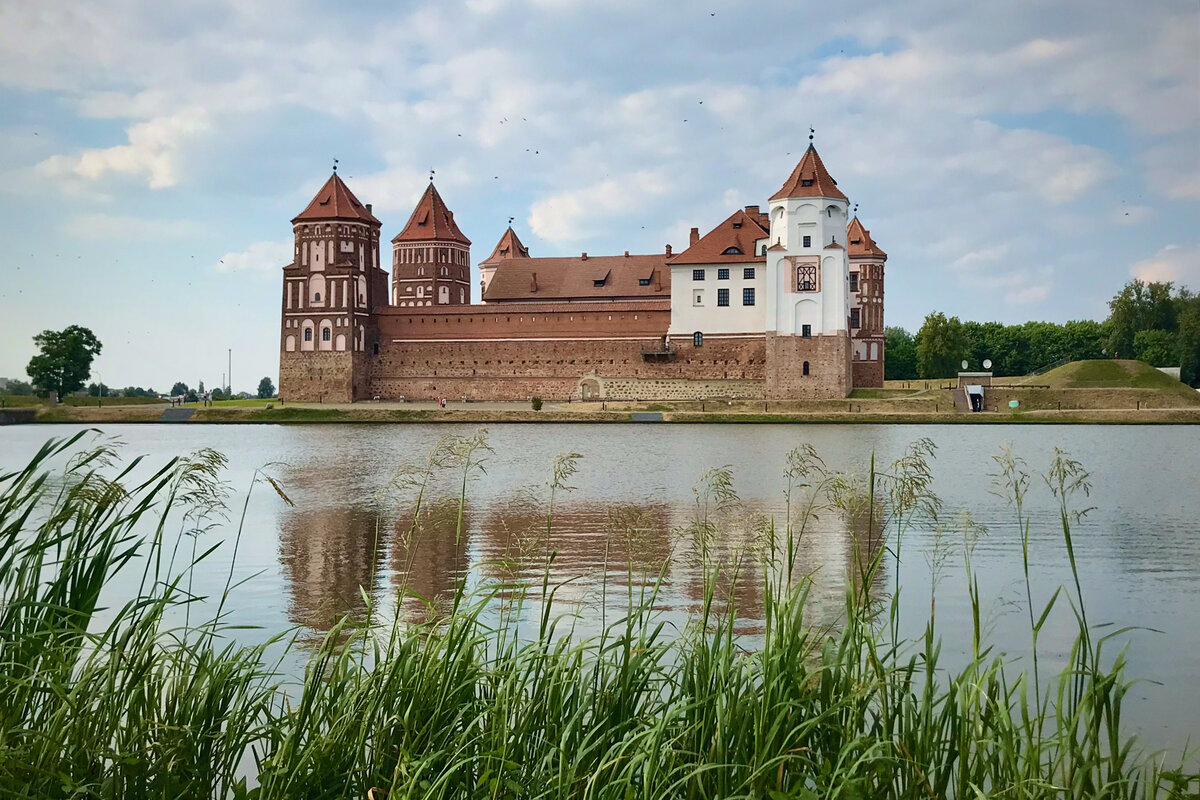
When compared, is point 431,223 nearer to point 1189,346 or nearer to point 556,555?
point 1189,346

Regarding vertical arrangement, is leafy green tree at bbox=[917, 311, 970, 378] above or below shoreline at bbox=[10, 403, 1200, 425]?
above

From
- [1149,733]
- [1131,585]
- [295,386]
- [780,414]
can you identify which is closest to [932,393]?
[780,414]

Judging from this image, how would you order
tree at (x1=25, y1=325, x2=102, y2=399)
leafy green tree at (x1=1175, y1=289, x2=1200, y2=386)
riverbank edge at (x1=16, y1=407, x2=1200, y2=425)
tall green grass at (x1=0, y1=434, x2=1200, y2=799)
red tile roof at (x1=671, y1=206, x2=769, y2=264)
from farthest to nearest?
1. leafy green tree at (x1=1175, y1=289, x2=1200, y2=386)
2. red tile roof at (x1=671, y1=206, x2=769, y2=264)
3. tree at (x1=25, y1=325, x2=102, y2=399)
4. riverbank edge at (x1=16, y1=407, x2=1200, y2=425)
5. tall green grass at (x1=0, y1=434, x2=1200, y2=799)

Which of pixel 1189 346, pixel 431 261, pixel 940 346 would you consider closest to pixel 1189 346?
pixel 1189 346

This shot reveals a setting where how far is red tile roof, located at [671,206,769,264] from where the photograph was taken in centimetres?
5234

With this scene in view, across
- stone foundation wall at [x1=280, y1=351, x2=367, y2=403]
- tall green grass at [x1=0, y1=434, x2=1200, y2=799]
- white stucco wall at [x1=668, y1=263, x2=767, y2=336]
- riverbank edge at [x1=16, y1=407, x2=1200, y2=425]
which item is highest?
white stucco wall at [x1=668, y1=263, x2=767, y2=336]

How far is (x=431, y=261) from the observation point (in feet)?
219

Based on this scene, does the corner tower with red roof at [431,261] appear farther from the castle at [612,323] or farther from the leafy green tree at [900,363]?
the leafy green tree at [900,363]

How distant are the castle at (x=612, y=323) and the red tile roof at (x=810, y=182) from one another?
0.26ft

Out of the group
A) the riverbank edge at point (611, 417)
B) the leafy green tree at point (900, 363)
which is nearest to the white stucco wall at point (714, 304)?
the riverbank edge at point (611, 417)

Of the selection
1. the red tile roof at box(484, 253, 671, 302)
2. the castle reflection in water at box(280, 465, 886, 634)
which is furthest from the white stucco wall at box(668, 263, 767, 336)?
the castle reflection in water at box(280, 465, 886, 634)

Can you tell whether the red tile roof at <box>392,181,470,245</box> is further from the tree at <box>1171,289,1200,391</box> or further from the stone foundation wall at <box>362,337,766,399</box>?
the tree at <box>1171,289,1200,391</box>

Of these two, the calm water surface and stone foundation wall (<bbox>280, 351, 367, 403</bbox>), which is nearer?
the calm water surface

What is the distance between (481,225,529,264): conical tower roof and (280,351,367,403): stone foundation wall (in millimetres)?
19567
